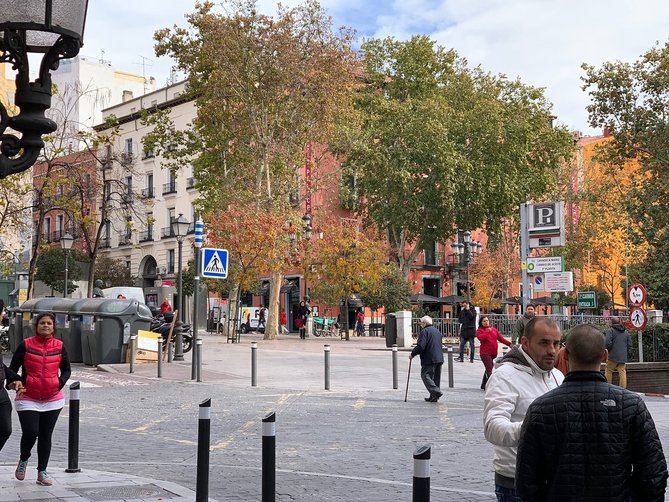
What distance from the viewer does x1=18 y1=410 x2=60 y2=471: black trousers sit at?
841 cm

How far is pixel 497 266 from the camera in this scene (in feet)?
221

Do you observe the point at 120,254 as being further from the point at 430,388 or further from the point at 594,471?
the point at 594,471

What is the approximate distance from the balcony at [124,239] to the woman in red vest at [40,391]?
2477 inches

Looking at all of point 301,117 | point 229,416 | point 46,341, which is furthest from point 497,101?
point 46,341

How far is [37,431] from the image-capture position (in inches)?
334

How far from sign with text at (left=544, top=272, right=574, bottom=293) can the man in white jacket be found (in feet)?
46.7

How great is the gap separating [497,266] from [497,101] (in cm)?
1414

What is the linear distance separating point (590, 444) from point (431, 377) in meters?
14.2

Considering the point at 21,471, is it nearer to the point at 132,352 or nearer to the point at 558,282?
the point at 558,282

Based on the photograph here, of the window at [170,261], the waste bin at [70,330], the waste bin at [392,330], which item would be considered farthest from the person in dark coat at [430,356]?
the window at [170,261]

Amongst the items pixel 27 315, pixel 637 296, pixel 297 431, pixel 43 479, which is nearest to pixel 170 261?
pixel 27 315

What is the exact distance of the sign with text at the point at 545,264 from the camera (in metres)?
19.0

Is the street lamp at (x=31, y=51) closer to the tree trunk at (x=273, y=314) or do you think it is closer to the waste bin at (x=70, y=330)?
the waste bin at (x=70, y=330)

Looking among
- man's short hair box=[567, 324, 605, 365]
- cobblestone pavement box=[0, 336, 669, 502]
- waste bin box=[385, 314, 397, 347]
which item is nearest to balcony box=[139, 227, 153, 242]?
waste bin box=[385, 314, 397, 347]
